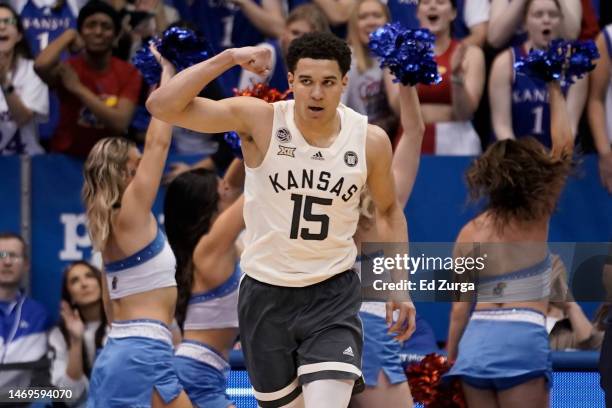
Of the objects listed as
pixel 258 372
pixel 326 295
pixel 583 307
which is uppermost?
pixel 326 295

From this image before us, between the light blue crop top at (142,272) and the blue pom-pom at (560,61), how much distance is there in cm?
215

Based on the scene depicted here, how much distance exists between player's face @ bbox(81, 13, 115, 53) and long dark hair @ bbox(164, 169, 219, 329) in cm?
183

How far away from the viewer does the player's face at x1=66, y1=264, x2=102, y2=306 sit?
25.7 ft

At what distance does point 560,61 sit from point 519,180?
934mm

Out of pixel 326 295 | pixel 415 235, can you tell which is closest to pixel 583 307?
pixel 415 235

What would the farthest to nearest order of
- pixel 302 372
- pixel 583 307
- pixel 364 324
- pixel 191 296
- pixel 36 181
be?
1. pixel 36 181
2. pixel 583 307
3. pixel 191 296
4. pixel 364 324
5. pixel 302 372

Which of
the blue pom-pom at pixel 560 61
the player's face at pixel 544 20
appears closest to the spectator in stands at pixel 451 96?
the player's face at pixel 544 20

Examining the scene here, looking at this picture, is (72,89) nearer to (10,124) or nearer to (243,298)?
(10,124)

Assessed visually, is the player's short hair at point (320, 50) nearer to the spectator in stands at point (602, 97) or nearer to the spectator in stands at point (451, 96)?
the spectator in stands at point (451, 96)

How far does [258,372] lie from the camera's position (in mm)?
5195

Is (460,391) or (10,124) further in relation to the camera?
(10,124)

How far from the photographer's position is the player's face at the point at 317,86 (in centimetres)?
507

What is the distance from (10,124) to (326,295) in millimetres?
4146

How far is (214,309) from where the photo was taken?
676 centimetres
